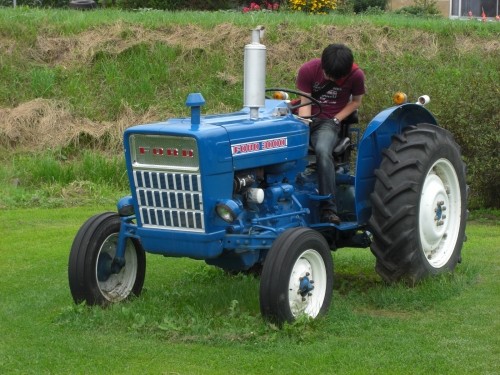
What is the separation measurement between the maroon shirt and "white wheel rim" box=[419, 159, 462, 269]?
3.09 ft

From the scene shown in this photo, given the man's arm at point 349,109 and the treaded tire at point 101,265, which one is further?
the man's arm at point 349,109

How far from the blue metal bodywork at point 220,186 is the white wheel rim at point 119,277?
0.79 ft

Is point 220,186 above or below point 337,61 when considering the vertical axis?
below

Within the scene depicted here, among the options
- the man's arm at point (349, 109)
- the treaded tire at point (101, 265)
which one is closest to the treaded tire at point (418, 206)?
the man's arm at point (349, 109)

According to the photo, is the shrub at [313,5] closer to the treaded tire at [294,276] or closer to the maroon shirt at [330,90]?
the maroon shirt at [330,90]

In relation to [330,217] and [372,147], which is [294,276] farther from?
[372,147]

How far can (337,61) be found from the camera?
8859mm

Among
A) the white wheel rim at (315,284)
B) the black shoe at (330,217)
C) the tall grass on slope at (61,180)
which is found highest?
the black shoe at (330,217)

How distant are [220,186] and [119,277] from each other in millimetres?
1358

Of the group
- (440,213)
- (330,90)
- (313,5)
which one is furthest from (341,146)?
(313,5)

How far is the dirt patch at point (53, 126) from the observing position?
639 inches

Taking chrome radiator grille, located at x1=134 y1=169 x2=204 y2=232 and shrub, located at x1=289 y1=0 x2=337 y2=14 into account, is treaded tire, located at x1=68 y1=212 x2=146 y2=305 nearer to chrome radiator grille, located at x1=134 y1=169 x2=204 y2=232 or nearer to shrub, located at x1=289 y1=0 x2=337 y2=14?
chrome radiator grille, located at x1=134 y1=169 x2=204 y2=232

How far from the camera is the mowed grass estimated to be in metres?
6.81

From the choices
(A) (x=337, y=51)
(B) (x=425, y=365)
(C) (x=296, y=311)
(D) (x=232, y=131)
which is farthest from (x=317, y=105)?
(B) (x=425, y=365)
